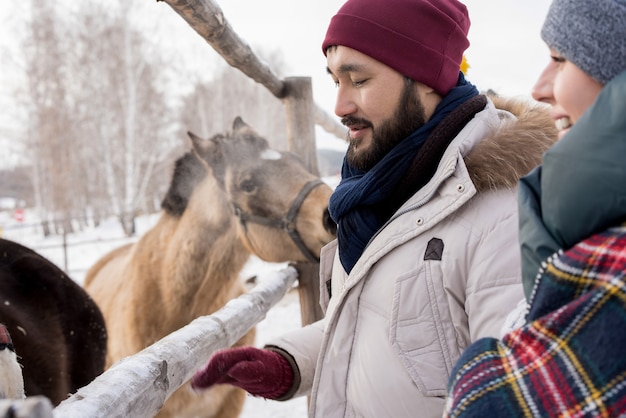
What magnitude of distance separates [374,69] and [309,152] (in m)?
1.93

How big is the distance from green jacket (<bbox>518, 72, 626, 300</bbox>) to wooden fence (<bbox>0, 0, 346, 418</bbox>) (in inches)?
22.9

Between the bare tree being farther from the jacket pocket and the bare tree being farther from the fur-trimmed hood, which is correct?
the jacket pocket

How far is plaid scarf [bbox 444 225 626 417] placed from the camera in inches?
19.0

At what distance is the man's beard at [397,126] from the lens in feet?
4.03

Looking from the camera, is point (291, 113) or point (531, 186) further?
point (291, 113)

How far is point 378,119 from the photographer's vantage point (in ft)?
4.09

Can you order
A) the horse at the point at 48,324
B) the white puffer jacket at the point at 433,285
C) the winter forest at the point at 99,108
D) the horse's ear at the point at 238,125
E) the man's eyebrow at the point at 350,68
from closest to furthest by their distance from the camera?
the white puffer jacket at the point at 433,285
the man's eyebrow at the point at 350,68
the horse at the point at 48,324
the horse's ear at the point at 238,125
the winter forest at the point at 99,108

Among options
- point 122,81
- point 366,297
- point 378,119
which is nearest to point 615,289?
point 366,297

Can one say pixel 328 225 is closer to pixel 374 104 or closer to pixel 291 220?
pixel 291 220

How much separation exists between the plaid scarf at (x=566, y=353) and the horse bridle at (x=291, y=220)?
2.37m

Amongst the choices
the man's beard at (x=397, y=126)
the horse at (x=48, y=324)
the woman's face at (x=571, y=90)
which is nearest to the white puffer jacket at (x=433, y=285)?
the man's beard at (x=397, y=126)

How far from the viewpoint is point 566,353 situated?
509 mm

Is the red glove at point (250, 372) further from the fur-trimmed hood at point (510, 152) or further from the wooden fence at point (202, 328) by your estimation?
the fur-trimmed hood at point (510, 152)

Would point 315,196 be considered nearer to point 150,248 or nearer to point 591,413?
point 150,248
